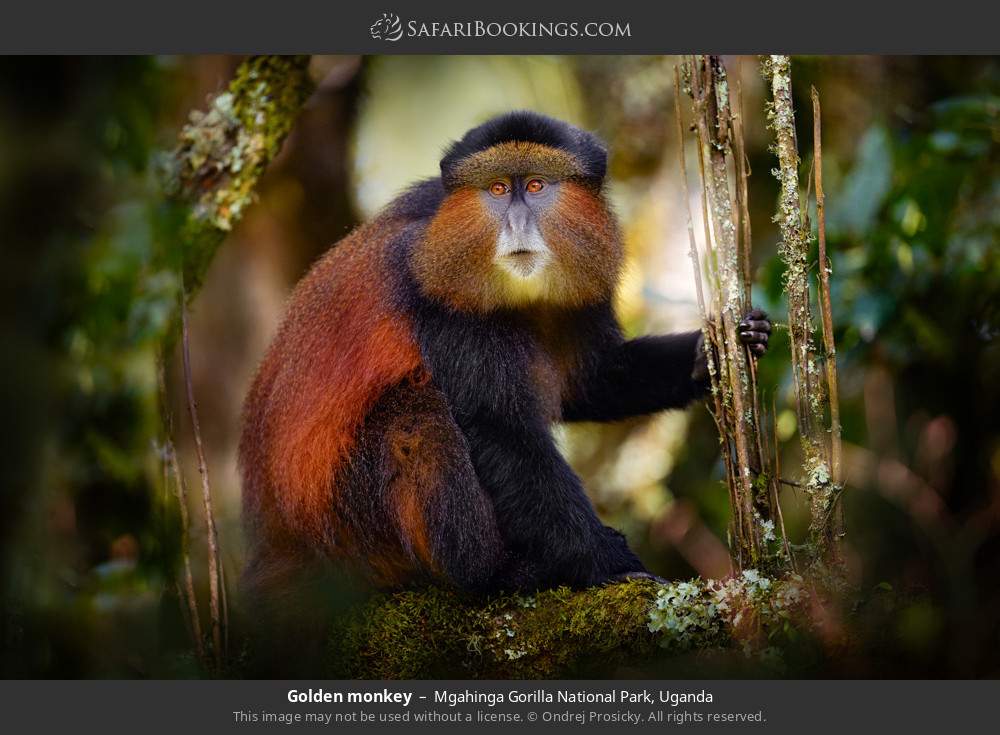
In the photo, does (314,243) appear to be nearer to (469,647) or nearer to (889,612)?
(469,647)

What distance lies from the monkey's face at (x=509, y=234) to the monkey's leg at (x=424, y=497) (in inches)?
23.4

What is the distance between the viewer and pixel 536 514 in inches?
186

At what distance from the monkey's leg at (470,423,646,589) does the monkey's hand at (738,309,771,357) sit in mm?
1135

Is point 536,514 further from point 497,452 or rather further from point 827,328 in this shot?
point 827,328

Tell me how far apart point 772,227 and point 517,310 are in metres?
4.76

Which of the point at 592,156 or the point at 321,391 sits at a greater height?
the point at 592,156

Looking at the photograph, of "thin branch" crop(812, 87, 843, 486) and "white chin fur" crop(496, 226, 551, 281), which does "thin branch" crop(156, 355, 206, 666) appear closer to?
"white chin fur" crop(496, 226, 551, 281)

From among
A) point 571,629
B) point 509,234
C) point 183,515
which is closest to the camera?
point 183,515

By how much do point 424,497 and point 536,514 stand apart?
0.56 meters

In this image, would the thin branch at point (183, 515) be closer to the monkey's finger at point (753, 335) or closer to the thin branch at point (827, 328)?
the monkey's finger at point (753, 335)

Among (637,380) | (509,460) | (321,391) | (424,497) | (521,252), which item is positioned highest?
(521,252)

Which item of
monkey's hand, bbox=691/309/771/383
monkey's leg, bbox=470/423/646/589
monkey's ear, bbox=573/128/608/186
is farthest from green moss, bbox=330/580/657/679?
monkey's ear, bbox=573/128/608/186

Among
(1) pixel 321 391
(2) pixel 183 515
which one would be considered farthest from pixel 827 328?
(2) pixel 183 515
